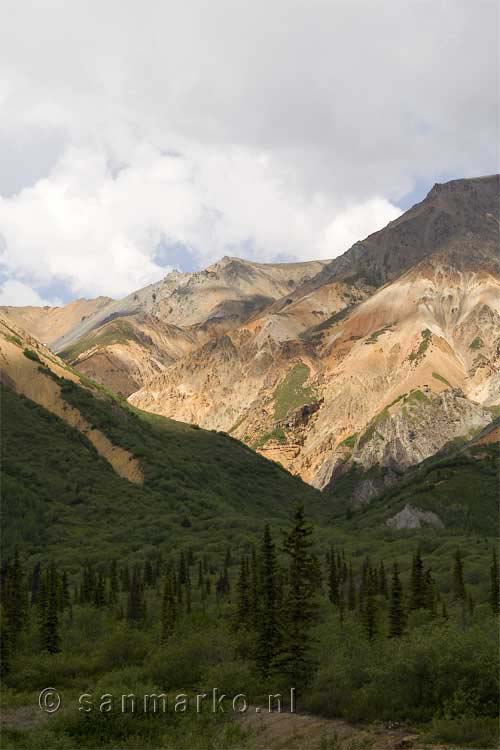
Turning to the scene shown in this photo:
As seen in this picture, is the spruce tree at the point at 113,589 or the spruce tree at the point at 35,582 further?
the spruce tree at the point at 35,582

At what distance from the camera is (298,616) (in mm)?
44250

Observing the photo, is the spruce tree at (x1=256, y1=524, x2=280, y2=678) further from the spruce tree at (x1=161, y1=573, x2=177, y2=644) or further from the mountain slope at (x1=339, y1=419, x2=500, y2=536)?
the mountain slope at (x1=339, y1=419, x2=500, y2=536)

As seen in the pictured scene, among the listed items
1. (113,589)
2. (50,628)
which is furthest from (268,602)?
(113,589)

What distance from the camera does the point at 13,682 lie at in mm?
51656

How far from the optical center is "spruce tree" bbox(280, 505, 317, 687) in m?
42.3

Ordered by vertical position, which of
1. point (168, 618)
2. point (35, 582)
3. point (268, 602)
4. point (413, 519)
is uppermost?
point (413, 519)

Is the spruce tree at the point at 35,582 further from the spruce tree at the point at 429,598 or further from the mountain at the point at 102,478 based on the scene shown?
the spruce tree at the point at 429,598

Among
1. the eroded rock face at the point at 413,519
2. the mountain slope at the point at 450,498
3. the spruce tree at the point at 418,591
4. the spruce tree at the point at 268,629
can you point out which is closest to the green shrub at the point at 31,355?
the mountain slope at the point at 450,498

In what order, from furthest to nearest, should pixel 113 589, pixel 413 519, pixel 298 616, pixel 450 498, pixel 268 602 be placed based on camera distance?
1. pixel 450 498
2. pixel 413 519
3. pixel 113 589
4. pixel 268 602
5. pixel 298 616

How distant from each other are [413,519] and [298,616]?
355 ft

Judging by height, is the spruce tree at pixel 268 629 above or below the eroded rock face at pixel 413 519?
below

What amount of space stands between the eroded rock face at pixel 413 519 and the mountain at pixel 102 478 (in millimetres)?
22059

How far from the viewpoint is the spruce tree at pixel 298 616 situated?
42312 mm

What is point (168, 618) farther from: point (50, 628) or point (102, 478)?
point (102, 478)
